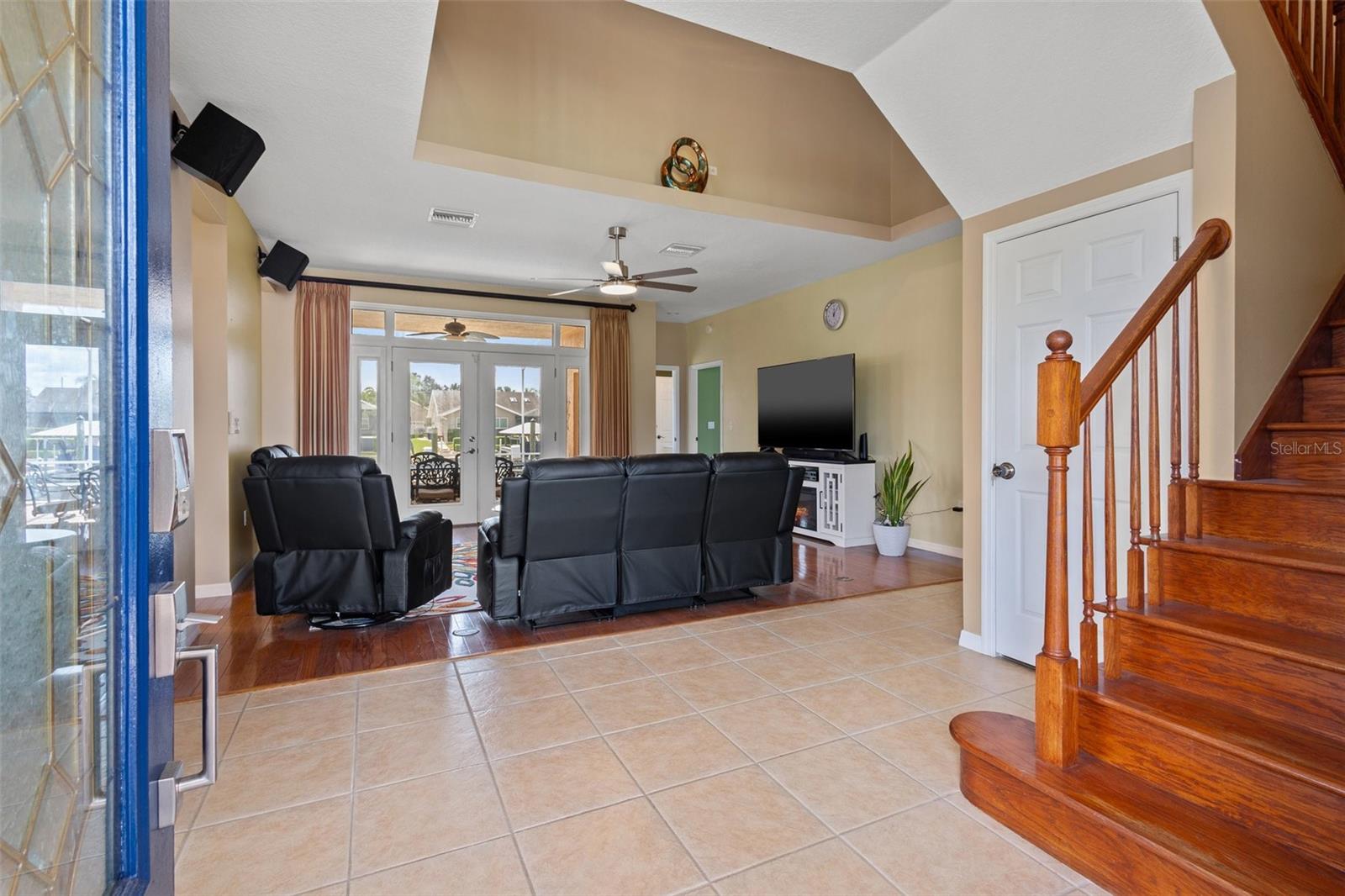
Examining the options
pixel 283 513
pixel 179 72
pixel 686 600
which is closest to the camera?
pixel 179 72

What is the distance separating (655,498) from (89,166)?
9.99 ft

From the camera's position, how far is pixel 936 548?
5.72m

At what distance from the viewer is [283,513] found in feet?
11.1

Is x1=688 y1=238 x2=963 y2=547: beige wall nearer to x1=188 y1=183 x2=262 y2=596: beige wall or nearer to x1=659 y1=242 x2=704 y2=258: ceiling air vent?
x1=659 y1=242 x2=704 y2=258: ceiling air vent

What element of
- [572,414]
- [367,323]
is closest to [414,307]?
[367,323]

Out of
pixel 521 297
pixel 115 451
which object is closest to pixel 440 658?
pixel 115 451

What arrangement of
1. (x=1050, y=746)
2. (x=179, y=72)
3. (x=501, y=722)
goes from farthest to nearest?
(x=179, y=72) < (x=501, y=722) < (x=1050, y=746)

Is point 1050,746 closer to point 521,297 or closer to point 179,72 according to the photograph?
point 179,72

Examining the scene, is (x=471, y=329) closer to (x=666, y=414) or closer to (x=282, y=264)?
(x=282, y=264)

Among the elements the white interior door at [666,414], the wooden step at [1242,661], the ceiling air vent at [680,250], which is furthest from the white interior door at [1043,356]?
the white interior door at [666,414]

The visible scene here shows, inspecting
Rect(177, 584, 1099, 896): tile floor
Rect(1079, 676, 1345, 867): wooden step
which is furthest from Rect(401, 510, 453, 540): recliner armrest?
Rect(1079, 676, 1345, 867): wooden step

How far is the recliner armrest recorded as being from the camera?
356 cm

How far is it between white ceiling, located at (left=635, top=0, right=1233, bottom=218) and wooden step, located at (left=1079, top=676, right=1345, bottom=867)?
2000mm

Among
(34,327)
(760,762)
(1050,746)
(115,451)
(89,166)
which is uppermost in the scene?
(89,166)
